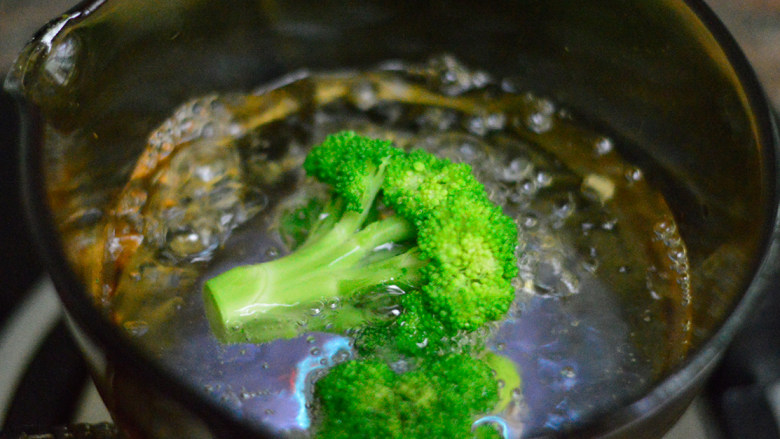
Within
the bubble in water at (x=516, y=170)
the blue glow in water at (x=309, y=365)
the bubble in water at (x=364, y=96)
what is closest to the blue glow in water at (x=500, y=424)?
the blue glow in water at (x=309, y=365)

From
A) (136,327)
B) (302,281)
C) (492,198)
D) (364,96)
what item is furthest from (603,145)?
(136,327)

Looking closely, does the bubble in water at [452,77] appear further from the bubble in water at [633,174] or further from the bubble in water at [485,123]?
the bubble in water at [633,174]

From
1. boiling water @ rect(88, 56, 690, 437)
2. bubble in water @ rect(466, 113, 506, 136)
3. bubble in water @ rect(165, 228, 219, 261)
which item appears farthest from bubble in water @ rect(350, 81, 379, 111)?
bubble in water @ rect(165, 228, 219, 261)

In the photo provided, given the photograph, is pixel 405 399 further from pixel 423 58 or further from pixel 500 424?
pixel 423 58

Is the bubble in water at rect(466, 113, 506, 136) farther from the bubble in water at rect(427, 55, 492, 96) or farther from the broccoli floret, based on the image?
the broccoli floret

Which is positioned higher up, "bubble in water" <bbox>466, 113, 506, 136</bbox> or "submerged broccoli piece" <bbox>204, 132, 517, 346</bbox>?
"submerged broccoli piece" <bbox>204, 132, 517, 346</bbox>

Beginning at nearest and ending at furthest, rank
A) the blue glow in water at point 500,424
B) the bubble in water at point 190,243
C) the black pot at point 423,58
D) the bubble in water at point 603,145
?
the black pot at point 423,58 < the blue glow in water at point 500,424 < the bubble in water at point 190,243 < the bubble in water at point 603,145
